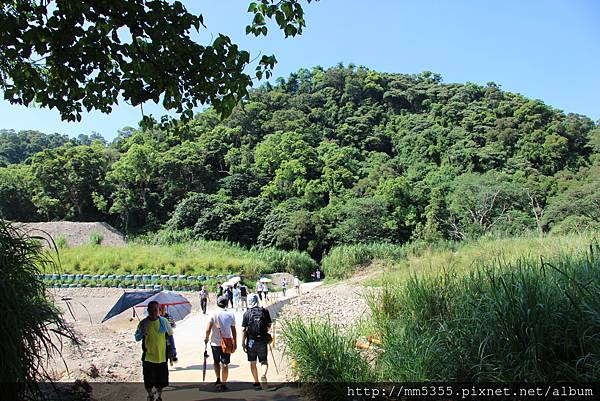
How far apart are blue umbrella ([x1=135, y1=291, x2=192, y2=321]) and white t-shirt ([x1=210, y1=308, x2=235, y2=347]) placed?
190cm

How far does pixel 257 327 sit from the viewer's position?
578 cm

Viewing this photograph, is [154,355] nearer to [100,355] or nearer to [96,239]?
[100,355]

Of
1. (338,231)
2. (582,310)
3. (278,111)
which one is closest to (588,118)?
(338,231)

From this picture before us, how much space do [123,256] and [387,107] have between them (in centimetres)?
6133

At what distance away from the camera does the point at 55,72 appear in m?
4.71

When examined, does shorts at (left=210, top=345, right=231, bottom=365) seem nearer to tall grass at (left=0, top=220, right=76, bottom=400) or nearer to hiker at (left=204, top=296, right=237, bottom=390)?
hiker at (left=204, top=296, right=237, bottom=390)

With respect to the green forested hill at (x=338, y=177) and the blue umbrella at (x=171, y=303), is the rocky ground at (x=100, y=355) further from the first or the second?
the green forested hill at (x=338, y=177)

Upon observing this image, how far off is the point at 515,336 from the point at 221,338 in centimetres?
370

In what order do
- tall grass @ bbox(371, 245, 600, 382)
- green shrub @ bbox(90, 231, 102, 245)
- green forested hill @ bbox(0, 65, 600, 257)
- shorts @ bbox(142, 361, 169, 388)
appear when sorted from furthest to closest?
green forested hill @ bbox(0, 65, 600, 257) < green shrub @ bbox(90, 231, 102, 245) < shorts @ bbox(142, 361, 169, 388) < tall grass @ bbox(371, 245, 600, 382)

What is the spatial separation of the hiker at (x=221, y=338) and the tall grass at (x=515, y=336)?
6.86 feet

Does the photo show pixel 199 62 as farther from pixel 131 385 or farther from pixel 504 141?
pixel 504 141

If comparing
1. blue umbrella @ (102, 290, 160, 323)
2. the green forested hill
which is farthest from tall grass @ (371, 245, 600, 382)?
the green forested hill

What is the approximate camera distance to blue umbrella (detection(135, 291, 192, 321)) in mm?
7762

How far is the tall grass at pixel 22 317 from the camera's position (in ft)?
10.4
